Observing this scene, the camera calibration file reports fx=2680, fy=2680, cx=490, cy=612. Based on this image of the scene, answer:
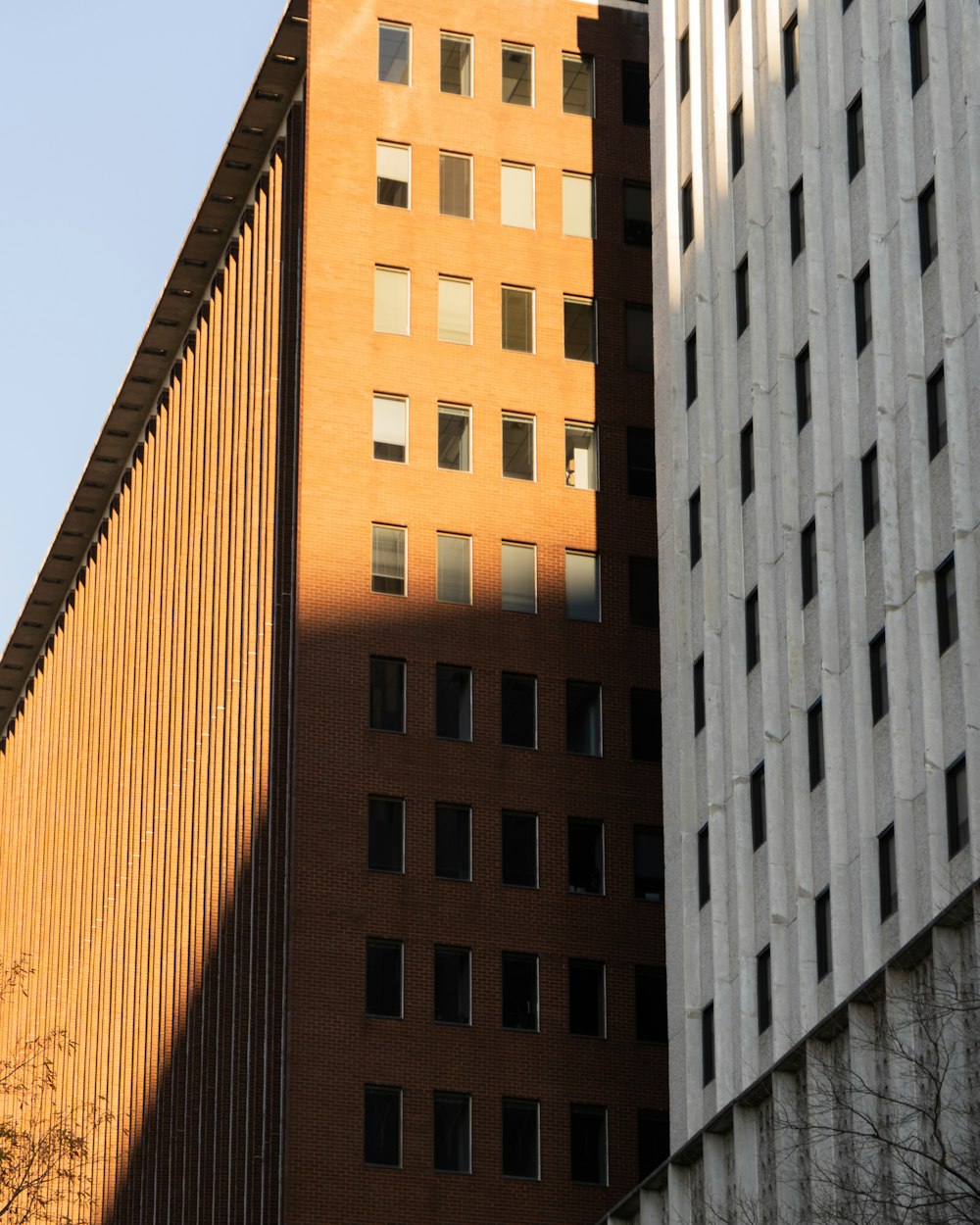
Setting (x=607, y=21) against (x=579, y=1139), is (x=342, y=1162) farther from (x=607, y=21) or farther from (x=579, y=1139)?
(x=607, y=21)

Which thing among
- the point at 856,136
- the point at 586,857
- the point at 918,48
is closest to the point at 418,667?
the point at 586,857

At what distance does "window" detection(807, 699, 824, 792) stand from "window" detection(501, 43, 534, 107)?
29315 millimetres

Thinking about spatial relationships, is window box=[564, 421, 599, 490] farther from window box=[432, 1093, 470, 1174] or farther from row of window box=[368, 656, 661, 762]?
window box=[432, 1093, 470, 1174]

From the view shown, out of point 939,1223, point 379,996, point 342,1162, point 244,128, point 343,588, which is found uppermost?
point 244,128

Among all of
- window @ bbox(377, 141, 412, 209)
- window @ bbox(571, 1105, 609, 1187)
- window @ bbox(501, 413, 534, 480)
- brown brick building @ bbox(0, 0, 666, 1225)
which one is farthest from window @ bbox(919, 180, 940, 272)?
window @ bbox(571, 1105, 609, 1187)

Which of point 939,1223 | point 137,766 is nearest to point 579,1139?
point 137,766

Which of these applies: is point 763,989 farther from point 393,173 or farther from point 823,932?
point 393,173

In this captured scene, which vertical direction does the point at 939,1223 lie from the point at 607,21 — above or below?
below

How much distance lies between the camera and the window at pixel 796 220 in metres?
Answer: 58.1

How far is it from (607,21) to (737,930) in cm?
3343

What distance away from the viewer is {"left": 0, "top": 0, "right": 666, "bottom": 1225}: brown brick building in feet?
225

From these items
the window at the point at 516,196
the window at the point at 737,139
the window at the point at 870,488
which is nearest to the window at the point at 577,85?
the window at the point at 516,196

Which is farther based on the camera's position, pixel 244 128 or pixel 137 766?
pixel 137 766

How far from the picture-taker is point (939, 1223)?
3666 cm
